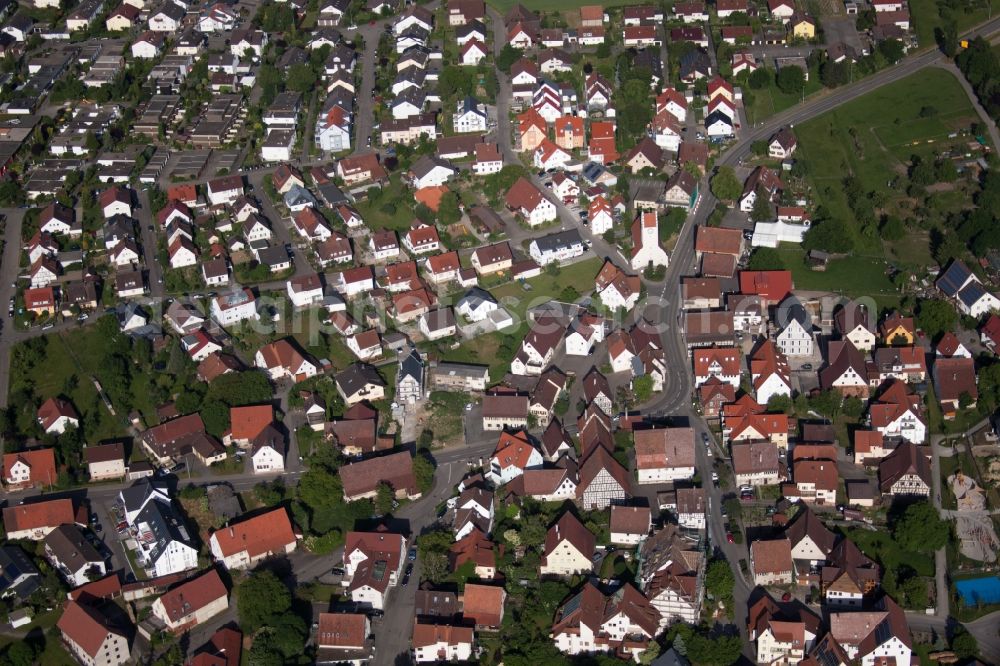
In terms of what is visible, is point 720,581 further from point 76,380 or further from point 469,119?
point 469,119

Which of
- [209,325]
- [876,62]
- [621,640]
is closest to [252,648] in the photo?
A: [621,640]

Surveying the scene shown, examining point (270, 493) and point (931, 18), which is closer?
point (270, 493)

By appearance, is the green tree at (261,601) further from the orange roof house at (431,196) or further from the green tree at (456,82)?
the green tree at (456,82)

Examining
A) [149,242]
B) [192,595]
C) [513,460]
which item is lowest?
[192,595]

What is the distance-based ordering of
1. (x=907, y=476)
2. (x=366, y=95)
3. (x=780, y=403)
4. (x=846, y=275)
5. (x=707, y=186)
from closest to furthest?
(x=907, y=476) → (x=780, y=403) → (x=846, y=275) → (x=707, y=186) → (x=366, y=95)

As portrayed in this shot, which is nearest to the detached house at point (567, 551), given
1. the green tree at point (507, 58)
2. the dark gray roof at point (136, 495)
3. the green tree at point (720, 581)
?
the green tree at point (720, 581)

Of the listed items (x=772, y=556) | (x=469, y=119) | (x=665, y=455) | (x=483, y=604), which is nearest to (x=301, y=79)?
(x=469, y=119)

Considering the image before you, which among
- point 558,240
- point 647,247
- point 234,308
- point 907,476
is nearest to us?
point 907,476

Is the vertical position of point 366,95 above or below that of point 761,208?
below
